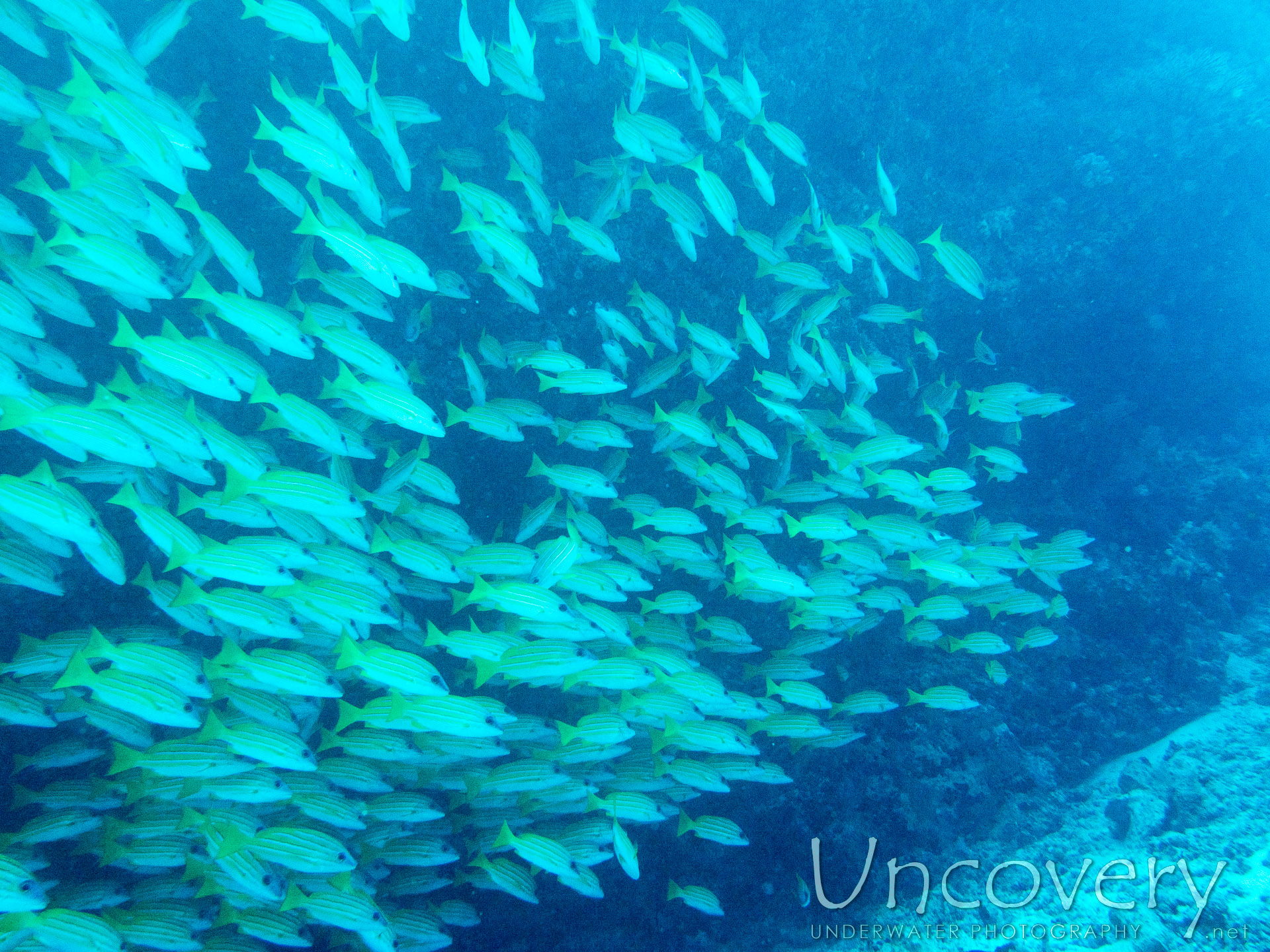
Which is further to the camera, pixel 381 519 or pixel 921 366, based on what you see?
pixel 921 366

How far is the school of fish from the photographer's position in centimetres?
326

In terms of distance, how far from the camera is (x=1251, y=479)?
25.8 ft

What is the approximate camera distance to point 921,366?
7.45 meters

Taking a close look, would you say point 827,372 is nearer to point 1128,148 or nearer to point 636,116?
point 636,116

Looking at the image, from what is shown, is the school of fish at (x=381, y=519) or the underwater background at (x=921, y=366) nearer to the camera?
the school of fish at (x=381, y=519)

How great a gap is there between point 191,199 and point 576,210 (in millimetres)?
3170

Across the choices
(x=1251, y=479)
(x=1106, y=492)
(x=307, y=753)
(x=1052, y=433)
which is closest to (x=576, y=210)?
(x=307, y=753)

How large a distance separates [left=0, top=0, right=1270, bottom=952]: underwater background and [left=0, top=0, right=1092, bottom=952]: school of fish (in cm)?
9

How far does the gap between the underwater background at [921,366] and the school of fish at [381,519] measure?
0.09m

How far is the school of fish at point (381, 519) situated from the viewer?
3260mm

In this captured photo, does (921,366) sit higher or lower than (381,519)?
higher

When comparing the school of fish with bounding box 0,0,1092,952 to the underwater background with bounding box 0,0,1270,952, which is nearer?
the school of fish with bounding box 0,0,1092,952

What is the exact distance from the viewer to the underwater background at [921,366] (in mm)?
4703

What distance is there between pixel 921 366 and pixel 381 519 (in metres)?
6.42
